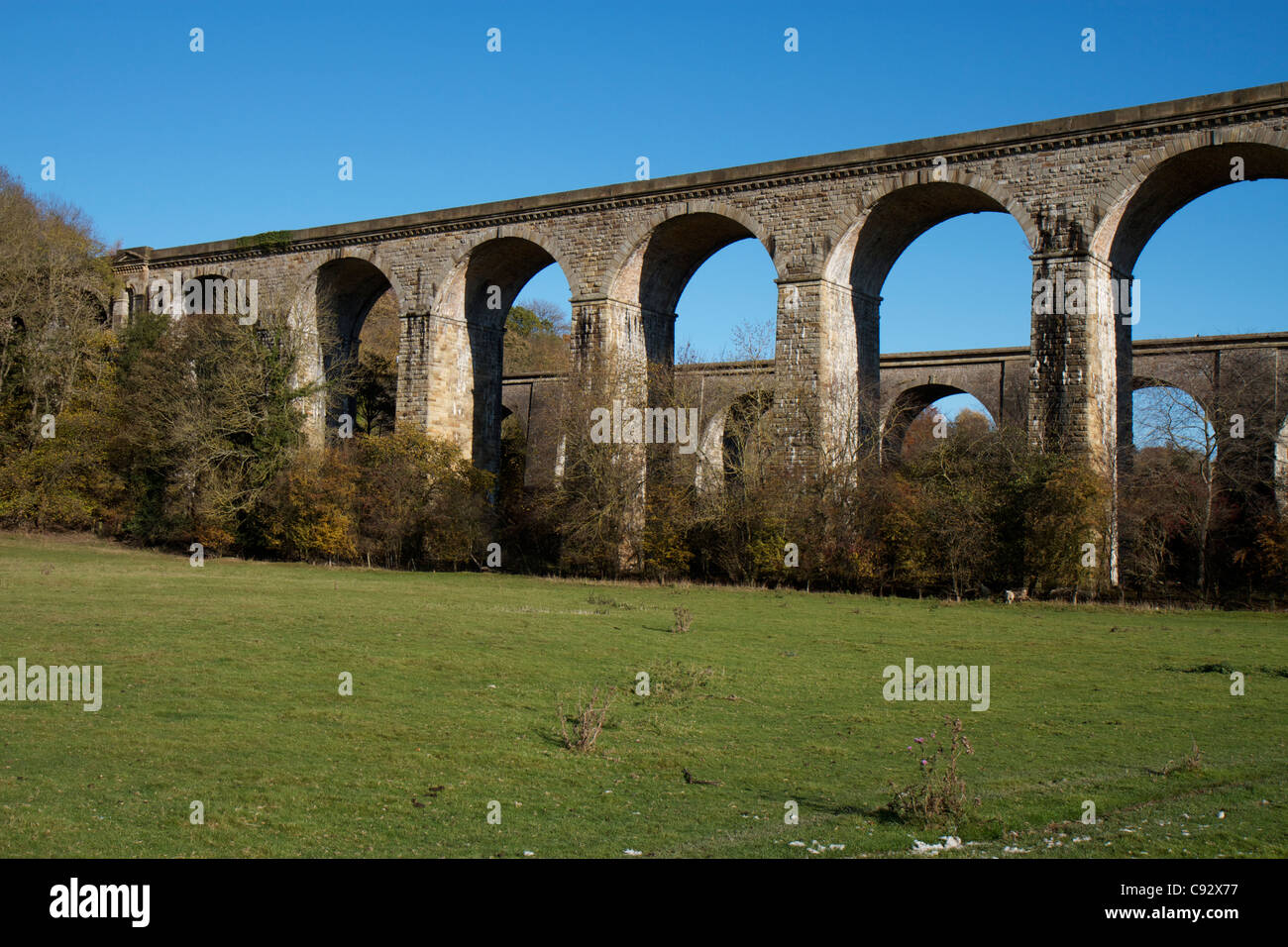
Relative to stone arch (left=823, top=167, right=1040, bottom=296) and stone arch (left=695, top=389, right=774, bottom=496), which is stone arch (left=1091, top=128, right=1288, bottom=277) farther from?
stone arch (left=695, top=389, right=774, bottom=496)

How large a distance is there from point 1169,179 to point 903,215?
246 inches

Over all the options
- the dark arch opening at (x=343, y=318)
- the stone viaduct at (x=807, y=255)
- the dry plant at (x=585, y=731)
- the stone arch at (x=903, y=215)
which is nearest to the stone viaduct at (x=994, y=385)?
the stone viaduct at (x=807, y=255)

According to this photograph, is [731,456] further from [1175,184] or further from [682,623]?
[682,623]

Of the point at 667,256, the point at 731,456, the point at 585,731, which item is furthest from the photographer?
the point at 667,256

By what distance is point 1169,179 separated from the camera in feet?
81.7

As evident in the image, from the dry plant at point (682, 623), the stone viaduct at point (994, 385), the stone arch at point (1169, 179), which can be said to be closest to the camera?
the dry plant at point (682, 623)

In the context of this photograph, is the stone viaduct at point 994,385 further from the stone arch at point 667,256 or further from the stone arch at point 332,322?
the stone arch at point 332,322

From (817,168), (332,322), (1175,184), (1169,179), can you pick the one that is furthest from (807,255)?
(332,322)

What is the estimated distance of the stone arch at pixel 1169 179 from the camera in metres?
23.4

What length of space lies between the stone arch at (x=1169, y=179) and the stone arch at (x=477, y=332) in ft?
50.5

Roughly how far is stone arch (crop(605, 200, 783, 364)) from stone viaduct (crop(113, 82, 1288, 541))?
6cm

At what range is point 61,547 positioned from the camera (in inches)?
1303

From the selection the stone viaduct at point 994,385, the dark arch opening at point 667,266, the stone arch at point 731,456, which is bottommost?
the stone arch at point 731,456
